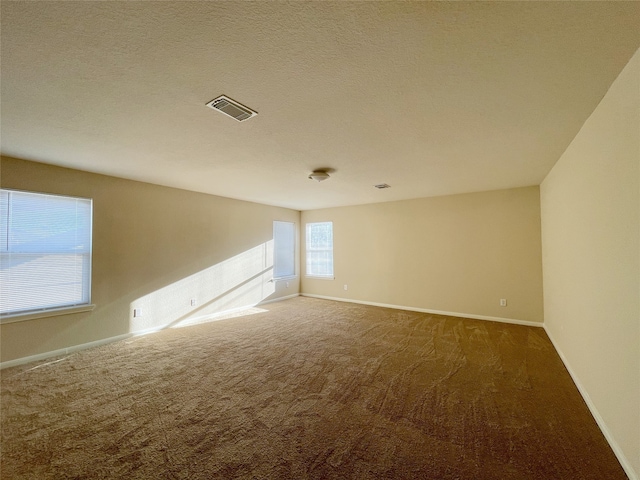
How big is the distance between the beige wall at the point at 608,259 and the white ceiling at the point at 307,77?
24cm

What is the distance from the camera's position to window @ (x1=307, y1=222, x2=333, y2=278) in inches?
276

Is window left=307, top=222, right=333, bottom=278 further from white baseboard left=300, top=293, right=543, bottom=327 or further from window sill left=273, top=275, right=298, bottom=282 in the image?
white baseboard left=300, top=293, right=543, bottom=327

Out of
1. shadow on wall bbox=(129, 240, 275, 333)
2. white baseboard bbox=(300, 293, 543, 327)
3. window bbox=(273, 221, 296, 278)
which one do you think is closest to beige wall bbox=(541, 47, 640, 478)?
white baseboard bbox=(300, 293, 543, 327)

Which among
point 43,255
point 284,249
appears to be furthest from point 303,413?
point 284,249

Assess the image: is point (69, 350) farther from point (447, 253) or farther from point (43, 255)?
point (447, 253)

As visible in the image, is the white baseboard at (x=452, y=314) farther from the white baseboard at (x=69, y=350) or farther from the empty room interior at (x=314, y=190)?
the white baseboard at (x=69, y=350)

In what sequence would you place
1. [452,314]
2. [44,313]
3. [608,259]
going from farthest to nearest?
[452,314], [44,313], [608,259]

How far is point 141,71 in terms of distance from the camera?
5.11 ft

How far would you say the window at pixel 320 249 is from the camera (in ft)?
23.0

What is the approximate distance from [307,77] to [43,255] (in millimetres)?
4076

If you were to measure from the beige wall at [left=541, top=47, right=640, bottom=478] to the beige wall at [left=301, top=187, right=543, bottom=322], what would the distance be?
1825 mm

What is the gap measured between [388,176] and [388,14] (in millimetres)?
2834

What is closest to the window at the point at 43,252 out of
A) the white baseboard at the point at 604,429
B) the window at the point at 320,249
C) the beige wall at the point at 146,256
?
the beige wall at the point at 146,256

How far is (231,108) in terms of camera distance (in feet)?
6.47
